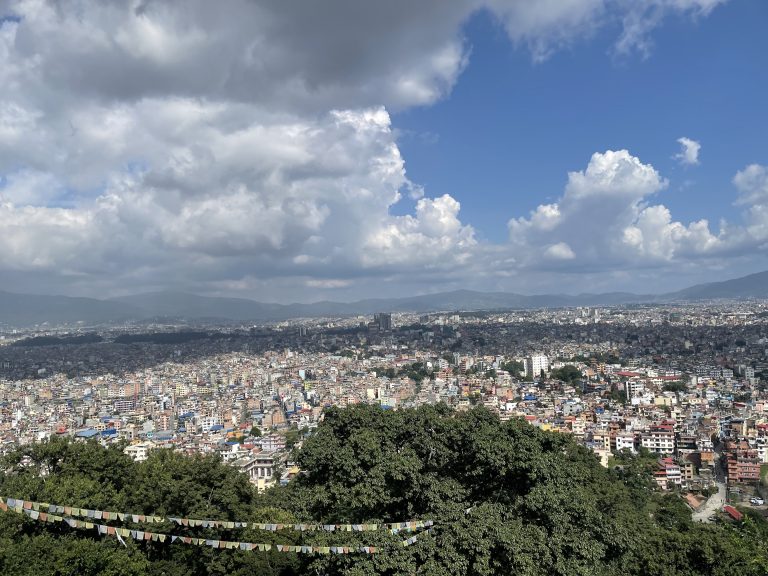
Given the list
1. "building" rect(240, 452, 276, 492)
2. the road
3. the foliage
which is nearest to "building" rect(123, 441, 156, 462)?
"building" rect(240, 452, 276, 492)

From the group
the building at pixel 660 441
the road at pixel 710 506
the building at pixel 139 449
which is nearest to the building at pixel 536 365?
the building at pixel 660 441

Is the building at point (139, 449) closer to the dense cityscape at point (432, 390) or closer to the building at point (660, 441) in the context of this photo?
the dense cityscape at point (432, 390)

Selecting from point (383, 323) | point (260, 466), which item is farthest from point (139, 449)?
point (383, 323)

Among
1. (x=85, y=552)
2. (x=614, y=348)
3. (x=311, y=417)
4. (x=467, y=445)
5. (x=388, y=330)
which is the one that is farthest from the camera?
(x=388, y=330)

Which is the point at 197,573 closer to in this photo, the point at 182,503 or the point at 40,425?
the point at 182,503

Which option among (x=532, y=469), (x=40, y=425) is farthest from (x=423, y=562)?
(x=40, y=425)
